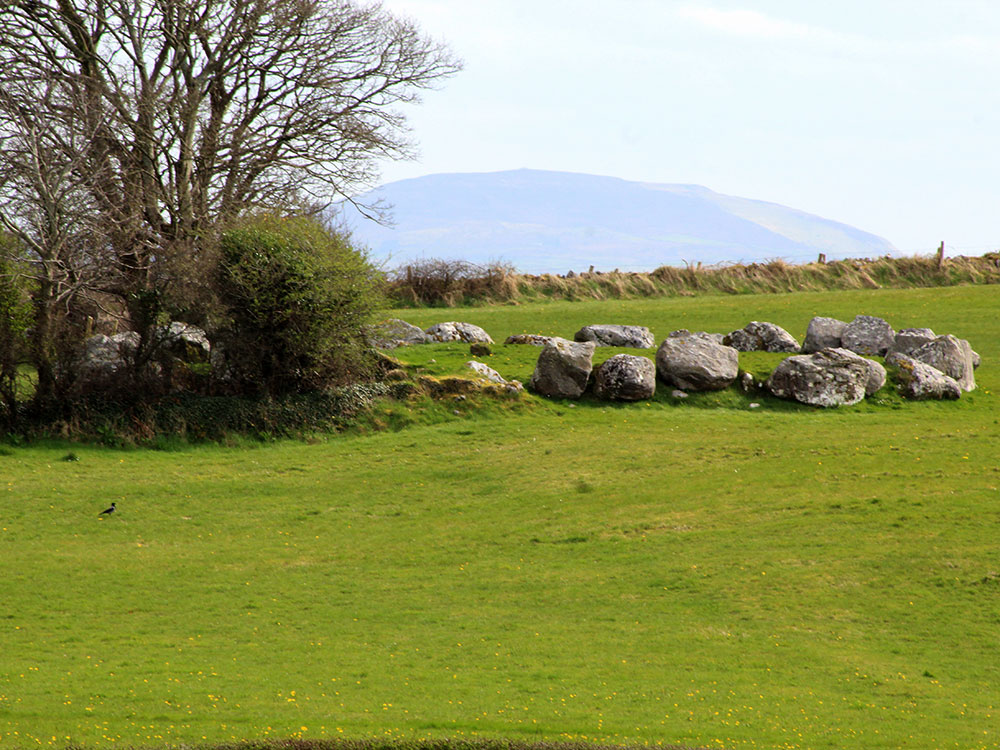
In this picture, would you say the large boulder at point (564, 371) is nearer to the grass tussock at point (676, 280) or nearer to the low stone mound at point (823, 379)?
the low stone mound at point (823, 379)

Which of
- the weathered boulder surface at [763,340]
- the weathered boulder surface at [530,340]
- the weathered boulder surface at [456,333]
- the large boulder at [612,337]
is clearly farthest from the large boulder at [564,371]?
the weathered boulder surface at [763,340]

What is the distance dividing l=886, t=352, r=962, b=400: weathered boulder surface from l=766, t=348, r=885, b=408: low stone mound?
144cm

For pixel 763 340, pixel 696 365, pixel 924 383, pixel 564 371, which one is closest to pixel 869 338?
pixel 763 340

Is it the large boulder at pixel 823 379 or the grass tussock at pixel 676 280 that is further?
the grass tussock at pixel 676 280

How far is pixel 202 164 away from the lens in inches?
1367

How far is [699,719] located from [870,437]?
1681 centimetres

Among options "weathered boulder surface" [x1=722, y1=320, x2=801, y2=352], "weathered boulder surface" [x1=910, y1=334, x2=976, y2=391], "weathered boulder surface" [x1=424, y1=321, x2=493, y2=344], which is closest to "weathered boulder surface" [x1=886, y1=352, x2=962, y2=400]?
"weathered boulder surface" [x1=910, y1=334, x2=976, y2=391]

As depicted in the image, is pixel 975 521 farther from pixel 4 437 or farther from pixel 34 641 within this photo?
pixel 4 437

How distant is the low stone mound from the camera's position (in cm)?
2986

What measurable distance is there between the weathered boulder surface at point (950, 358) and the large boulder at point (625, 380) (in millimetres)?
9785

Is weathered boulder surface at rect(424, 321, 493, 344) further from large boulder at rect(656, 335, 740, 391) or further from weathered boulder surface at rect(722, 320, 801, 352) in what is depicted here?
weathered boulder surface at rect(722, 320, 801, 352)

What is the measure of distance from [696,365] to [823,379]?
12.6 ft

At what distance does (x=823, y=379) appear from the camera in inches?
1180

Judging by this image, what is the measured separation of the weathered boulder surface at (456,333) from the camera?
37469mm
